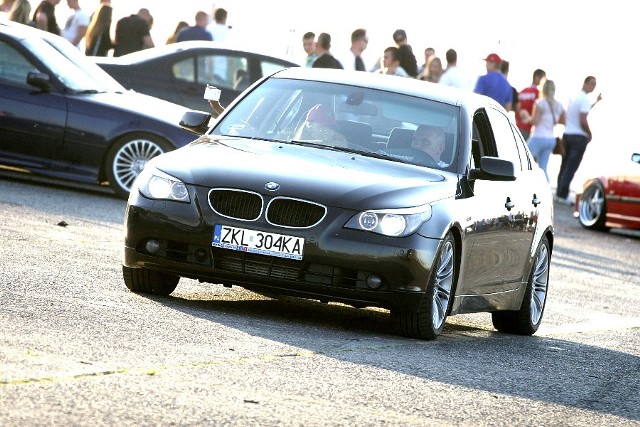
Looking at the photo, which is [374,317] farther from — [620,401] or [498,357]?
[620,401]

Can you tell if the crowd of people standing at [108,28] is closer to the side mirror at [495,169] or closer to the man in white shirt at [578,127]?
the man in white shirt at [578,127]

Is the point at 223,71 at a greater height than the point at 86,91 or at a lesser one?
lesser

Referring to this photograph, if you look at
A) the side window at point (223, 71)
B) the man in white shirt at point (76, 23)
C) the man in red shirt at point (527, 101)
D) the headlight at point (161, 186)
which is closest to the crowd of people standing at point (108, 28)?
the man in white shirt at point (76, 23)

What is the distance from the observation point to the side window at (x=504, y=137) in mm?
11508

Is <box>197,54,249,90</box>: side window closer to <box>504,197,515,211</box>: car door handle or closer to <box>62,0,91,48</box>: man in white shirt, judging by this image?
<box>62,0,91,48</box>: man in white shirt

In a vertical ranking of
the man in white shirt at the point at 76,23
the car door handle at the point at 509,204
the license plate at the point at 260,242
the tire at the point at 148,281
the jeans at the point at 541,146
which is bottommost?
the jeans at the point at 541,146

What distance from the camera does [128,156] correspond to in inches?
715

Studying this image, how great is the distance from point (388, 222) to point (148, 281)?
1.59m

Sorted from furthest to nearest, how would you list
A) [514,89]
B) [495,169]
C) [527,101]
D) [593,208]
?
1. [527,101]
2. [514,89]
3. [593,208]
4. [495,169]

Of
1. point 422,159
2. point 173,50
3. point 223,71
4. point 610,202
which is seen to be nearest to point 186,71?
point 173,50

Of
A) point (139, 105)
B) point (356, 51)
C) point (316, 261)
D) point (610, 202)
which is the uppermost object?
point (316, 261)

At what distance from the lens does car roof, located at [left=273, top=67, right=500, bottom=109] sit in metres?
11.1

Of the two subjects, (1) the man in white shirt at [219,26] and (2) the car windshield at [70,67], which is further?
(1) the man in white shirt at [219,26]

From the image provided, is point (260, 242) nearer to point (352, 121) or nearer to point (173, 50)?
point (352, 121)
